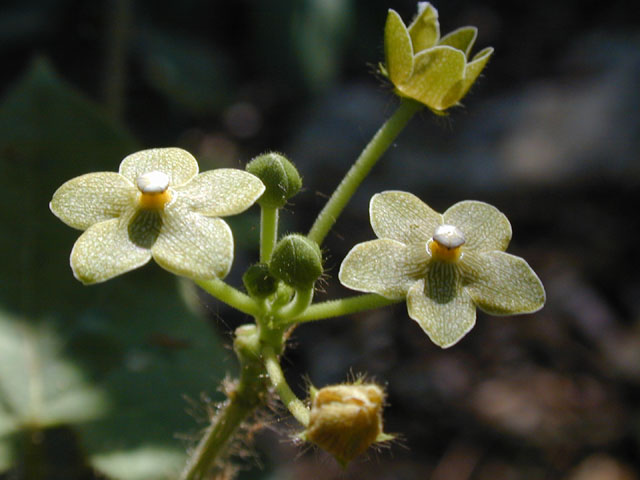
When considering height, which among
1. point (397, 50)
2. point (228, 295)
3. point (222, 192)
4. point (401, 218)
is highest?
point (397, 50)

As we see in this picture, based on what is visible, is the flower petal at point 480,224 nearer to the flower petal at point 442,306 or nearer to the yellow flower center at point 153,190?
the flower petal at point 442,306

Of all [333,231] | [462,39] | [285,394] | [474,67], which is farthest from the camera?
[333,231]

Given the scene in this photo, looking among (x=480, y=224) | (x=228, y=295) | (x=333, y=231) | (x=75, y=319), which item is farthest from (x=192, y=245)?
(x=333, y=231)

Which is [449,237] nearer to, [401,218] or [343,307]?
[401,218]

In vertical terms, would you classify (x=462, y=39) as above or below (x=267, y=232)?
above

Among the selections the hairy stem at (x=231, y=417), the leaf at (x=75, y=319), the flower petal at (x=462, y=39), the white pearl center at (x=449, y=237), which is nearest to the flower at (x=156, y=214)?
the hairy stem at (x=231, y=417)

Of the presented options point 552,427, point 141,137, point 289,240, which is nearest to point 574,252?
point 552,427

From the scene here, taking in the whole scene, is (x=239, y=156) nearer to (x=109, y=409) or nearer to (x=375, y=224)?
(x=109, y=409)

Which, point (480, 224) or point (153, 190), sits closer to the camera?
point (153, 190)
